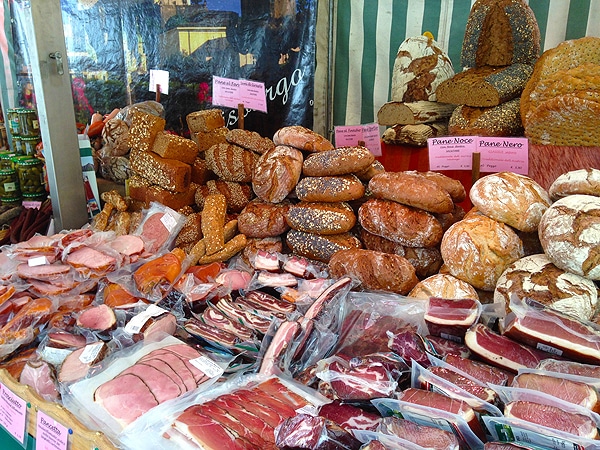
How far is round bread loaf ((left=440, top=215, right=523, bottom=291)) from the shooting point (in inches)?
72.3

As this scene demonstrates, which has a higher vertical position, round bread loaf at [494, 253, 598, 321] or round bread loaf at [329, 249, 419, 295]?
round bread loaf at [494, 253, 598, 321]

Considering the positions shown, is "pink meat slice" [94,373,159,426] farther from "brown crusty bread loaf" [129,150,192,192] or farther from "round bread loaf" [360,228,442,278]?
"brown crusty bread loaf" [129,150,192,192]

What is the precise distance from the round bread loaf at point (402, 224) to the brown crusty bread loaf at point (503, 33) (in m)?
1.13

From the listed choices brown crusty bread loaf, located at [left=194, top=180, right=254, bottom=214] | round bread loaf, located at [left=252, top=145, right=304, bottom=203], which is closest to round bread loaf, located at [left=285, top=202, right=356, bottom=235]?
round bread loaf, located at [left=252, top=145, right=304, bottom=203]

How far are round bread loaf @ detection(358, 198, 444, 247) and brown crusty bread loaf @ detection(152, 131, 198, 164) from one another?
4.00ft

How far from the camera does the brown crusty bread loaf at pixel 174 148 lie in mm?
2773

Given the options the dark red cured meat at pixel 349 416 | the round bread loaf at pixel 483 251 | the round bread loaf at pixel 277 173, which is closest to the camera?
the dark red cured meat at pixel 349 416

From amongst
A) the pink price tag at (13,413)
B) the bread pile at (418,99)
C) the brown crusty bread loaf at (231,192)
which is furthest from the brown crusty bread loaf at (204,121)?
the pink price tag at (13,413)

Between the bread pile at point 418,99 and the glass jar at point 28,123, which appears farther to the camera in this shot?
the glass jar at point 28,123

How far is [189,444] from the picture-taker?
1.14 metres

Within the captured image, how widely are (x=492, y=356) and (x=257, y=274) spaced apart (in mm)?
1114

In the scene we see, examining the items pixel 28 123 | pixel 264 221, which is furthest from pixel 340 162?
pixel 28 123

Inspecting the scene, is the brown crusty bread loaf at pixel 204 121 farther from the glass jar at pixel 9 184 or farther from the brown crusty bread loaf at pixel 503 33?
the brown crusty bread loaf at pixel 503 33

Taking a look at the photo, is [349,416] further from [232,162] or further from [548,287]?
[232,162]
